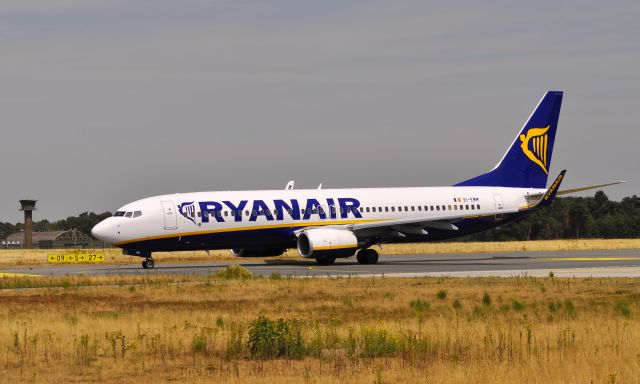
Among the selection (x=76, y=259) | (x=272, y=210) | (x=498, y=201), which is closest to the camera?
(x=272, y=210)

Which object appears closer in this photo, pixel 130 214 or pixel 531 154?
pixel 130 214

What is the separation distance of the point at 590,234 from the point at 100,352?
12965 centimetres

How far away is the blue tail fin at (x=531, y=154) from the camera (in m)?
63.3

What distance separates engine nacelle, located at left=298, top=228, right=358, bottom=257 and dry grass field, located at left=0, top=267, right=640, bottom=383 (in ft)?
55.9

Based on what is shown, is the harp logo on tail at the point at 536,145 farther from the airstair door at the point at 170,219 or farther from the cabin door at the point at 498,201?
the airstair door at the point at 170,219

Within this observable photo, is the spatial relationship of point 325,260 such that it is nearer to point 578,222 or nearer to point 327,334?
point 327,334

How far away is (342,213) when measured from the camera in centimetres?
5634

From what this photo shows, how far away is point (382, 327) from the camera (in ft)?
75.8

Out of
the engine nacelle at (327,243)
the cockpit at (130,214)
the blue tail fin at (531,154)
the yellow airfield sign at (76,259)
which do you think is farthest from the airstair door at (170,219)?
the blue tail fin at (531,154)

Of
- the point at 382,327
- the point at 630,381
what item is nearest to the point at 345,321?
the point at 382,327

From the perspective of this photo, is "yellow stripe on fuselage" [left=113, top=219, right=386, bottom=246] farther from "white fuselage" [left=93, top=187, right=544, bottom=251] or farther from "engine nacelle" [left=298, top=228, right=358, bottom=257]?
"engine nacelle" [left=298, top=228, right=358, bottom=257]

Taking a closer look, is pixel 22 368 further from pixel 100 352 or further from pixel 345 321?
pixel 345 321

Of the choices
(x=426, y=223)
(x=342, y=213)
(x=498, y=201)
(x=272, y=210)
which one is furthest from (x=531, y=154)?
(x=272, y=210)

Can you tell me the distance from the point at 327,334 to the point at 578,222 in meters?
140
